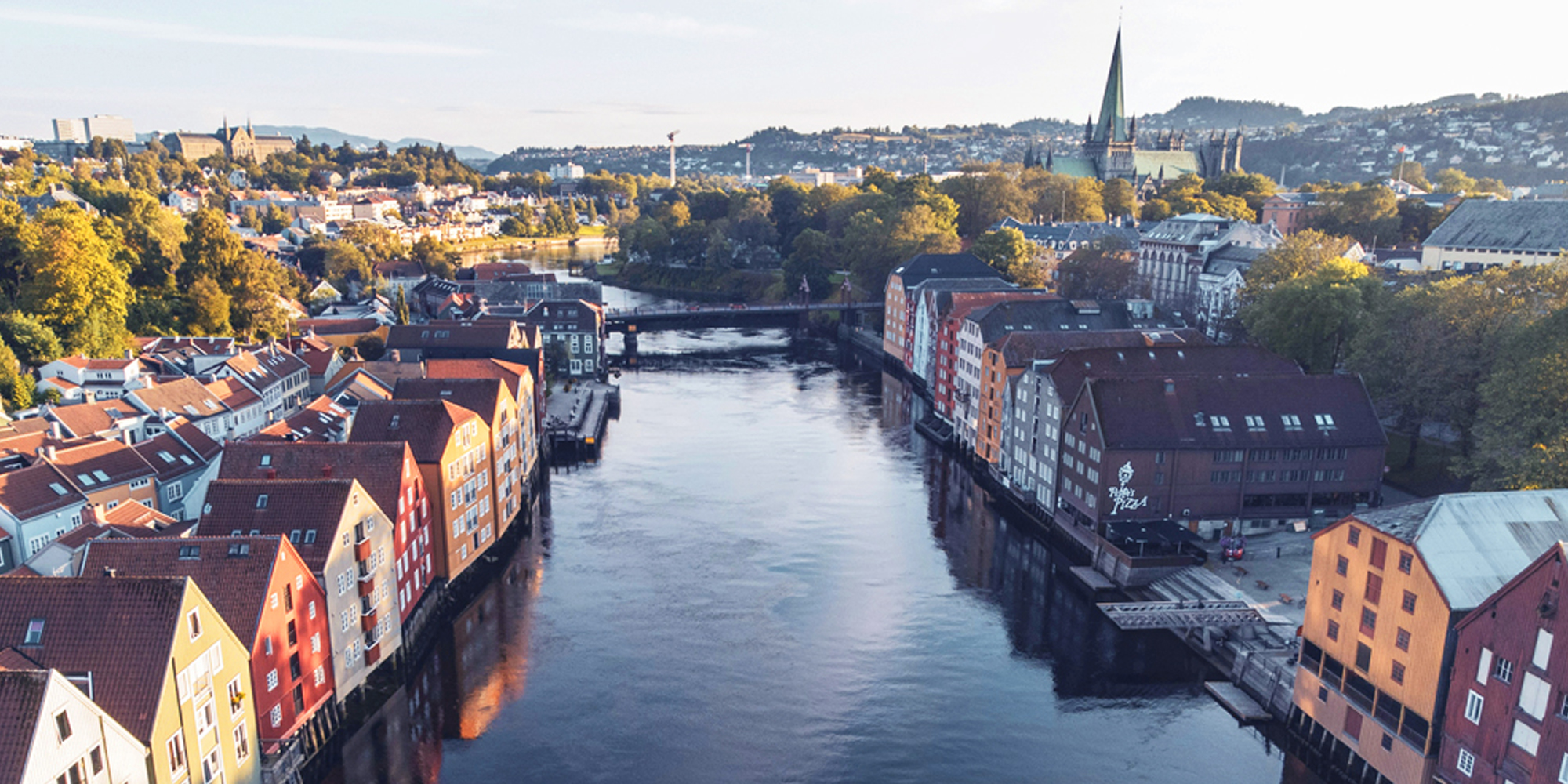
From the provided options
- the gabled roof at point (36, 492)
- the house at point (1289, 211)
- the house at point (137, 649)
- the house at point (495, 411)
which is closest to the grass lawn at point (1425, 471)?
the house at point (495, 411)

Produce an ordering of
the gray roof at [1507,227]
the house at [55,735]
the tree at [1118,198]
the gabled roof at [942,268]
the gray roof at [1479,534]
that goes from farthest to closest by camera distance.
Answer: the tree at [1118,198]
the gabled roof at [942,268]
the gray roof at [1507,227]
the gray roof at [1479,534]
the house at [55,735]

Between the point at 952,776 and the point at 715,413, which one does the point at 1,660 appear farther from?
the point at 715,413

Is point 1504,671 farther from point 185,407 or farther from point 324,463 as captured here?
point 185,407

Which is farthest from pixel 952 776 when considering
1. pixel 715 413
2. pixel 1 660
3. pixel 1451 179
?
pixel 1451 179

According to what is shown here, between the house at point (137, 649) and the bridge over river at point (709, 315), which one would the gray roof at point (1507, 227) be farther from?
the house at point (137, 649)

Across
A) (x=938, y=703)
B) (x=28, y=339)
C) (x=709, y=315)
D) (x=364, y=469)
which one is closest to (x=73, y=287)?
(x=28, y=339)

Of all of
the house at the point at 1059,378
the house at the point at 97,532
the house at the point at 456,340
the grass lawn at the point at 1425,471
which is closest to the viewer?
the house at the point at 97,532

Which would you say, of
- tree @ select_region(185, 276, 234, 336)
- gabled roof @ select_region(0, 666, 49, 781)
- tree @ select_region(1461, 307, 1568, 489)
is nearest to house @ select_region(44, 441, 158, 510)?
gabled roof @ select_region(0, 666, 49, 781)
